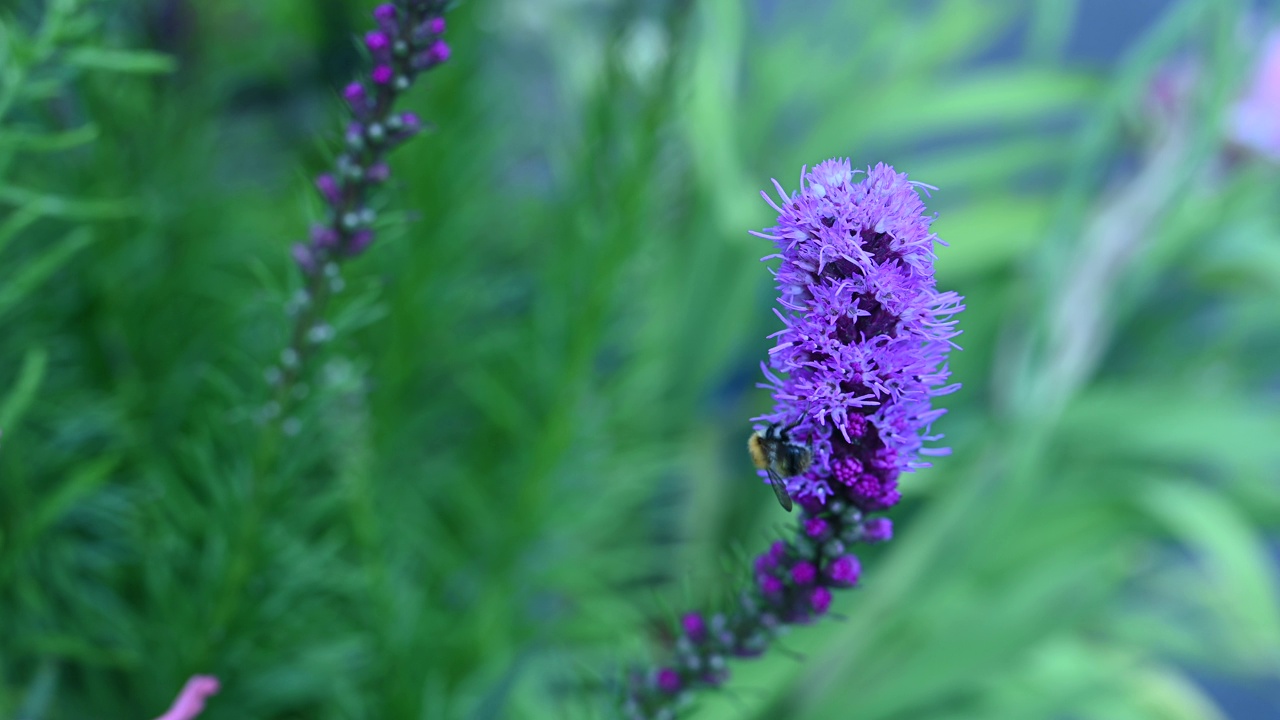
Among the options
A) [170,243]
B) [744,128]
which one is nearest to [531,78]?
[744,128]

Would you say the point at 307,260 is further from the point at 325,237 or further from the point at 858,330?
the point at 858,330

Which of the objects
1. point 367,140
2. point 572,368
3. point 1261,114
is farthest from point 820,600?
point 1261,114

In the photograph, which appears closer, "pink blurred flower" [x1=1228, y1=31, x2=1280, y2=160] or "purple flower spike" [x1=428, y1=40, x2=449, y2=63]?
"purple flower spike" [x1=428, y1=40, x2=449, y2=63]

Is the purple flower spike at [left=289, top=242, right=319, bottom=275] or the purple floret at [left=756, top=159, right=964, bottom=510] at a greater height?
the purple flower spike at [left=289, top=242, right=319, bottom=275]

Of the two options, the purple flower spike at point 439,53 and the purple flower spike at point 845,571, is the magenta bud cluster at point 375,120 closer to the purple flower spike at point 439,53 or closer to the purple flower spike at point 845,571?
the purple flower spike at point 439,53

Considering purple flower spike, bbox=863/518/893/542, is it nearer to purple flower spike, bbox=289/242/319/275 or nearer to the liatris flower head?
the liatris flower head

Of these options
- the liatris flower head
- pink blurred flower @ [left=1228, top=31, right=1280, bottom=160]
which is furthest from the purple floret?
pink blurred flower @ [left=1228, top=31, right=1280, bottom=160]

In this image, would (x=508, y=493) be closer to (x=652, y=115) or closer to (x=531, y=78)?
(x=652, y=115)
